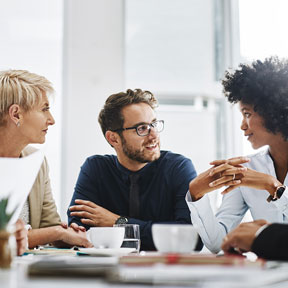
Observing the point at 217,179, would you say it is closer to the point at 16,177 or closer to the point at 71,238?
the point at 71,238

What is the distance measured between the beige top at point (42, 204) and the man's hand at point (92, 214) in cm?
20

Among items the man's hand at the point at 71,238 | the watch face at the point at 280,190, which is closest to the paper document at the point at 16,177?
the man's hand at the point at 71,238

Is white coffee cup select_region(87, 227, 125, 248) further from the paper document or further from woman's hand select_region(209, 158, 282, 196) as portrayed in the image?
woman's hand select_region(209, 158, 282, 196)

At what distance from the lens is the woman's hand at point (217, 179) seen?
172 centimetres

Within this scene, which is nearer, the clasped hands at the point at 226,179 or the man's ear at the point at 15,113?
the clasped hands at the point at 226,179

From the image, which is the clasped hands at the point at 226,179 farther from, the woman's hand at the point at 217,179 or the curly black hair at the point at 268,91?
the curly black hair at the point at 268,91

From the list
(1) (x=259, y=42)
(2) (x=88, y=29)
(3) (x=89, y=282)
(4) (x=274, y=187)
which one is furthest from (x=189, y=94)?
(3) (x=89, y=282)

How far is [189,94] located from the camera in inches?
135

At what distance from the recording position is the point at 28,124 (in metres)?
2.20

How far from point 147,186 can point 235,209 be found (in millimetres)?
444

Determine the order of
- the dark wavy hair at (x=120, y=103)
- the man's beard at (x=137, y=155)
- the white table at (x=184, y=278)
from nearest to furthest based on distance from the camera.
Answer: the white table at (x=184, y=278) → the man's beard at (x=137, y=155) → the dark wavy hair at (x=120, y=103)

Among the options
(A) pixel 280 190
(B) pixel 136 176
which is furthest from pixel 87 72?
(A) pixel 280 190

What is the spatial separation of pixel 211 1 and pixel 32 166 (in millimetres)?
2997

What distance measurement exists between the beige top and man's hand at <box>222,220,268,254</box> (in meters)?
1.26
